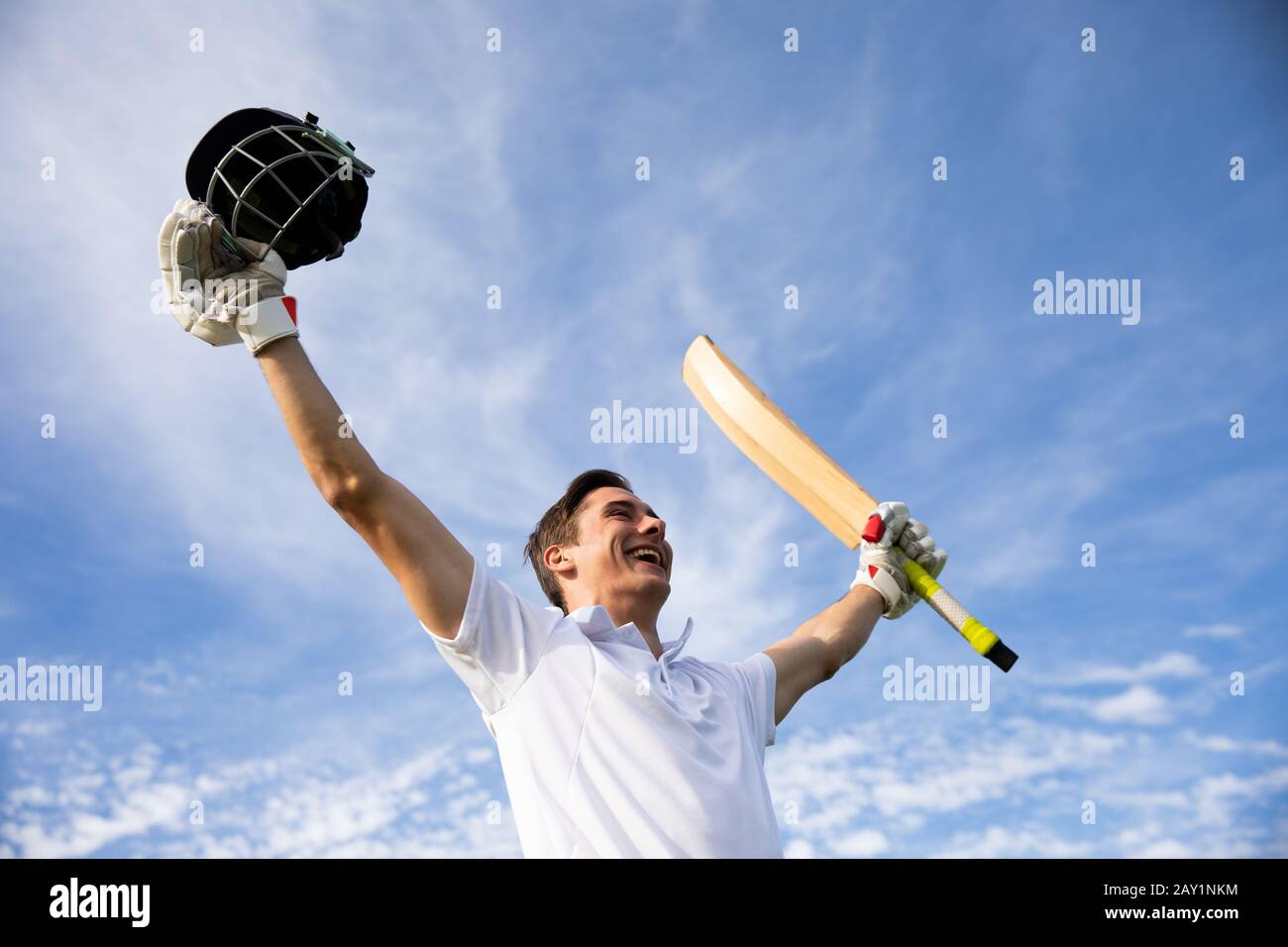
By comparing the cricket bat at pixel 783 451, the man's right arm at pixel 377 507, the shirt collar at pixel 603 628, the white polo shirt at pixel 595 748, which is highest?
the cricket bat at pixel 783 451

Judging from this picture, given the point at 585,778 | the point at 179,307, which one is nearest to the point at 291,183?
the point at 179,307

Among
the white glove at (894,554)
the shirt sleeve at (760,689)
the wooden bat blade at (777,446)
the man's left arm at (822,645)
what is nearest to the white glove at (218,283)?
the shirt sleeve at (760,689)

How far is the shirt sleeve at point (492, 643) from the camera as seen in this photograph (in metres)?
2.35

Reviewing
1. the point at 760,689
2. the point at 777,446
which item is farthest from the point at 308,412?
the point at 777,446

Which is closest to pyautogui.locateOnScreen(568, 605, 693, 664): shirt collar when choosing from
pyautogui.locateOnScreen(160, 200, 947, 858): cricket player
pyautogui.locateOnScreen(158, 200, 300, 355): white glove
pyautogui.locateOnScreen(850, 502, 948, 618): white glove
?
pyautogui.locateOnScreen(160, 200, 947, 858): cricket player

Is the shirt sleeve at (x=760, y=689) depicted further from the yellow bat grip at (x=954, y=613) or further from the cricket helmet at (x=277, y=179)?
the cricket helmet at (x=277, y=179)

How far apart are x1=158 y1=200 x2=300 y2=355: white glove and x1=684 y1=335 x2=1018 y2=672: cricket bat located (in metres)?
1.88

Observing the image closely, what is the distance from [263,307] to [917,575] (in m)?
2.35

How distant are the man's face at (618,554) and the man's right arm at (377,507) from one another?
0.63 meters

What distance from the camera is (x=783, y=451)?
3.86 m

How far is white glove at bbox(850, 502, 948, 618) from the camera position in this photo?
3594mm

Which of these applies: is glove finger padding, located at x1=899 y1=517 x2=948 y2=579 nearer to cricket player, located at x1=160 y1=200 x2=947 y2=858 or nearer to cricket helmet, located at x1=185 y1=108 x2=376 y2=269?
cricket player, located at x1=160 y1=200 x2=947 y2=858
